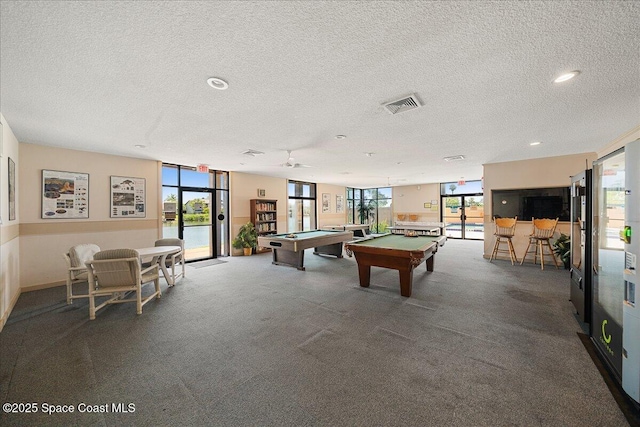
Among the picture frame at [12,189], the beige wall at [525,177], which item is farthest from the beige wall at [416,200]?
the picture frame at [12,189]

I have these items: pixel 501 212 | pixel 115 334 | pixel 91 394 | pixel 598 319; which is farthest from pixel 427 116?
pixel 501 212

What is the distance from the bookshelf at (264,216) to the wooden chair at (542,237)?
7.13 m

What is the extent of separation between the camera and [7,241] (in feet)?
11.1

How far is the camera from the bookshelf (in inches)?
315

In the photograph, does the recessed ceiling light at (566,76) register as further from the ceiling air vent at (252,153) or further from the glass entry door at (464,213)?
the glass entry door at (464,213)

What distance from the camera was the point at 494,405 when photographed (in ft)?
5.55

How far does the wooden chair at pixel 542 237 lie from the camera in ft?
18.4

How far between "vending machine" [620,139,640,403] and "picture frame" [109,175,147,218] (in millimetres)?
7472

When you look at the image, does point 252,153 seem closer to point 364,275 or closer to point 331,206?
point 364,275

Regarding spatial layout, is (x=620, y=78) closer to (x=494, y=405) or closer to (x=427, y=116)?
(x=427, y=116)

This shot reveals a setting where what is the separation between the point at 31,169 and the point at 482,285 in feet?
27.0

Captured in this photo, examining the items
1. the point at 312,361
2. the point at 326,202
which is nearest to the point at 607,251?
the point at 312,361

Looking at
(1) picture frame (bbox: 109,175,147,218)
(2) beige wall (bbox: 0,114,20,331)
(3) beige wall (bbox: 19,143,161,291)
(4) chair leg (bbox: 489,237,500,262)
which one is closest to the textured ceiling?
(2) beige wall (bbox: 0,114,20,331)

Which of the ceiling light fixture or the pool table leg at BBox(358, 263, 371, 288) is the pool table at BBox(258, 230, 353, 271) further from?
the ceiling light fixture
